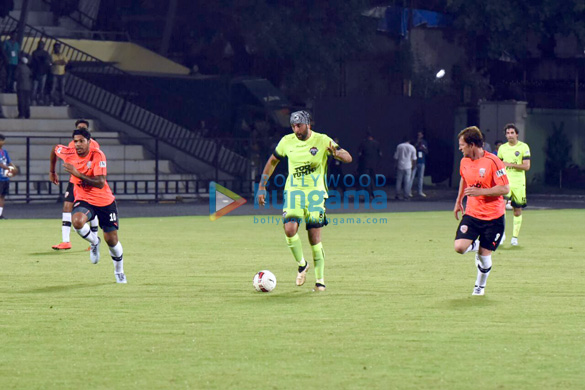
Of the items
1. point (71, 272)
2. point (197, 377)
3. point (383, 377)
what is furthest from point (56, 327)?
point (71, 272)

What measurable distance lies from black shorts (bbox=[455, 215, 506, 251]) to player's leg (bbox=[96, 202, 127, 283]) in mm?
4014

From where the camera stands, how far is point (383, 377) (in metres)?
8.32

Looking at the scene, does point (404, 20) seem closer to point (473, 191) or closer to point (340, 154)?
point (340, 154)

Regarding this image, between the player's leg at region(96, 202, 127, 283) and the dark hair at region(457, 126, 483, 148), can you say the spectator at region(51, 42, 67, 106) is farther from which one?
the dark hair at region(457, 126, 483, 148)

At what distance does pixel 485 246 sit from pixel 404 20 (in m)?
30.0

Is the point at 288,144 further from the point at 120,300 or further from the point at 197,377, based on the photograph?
the point at 197,377

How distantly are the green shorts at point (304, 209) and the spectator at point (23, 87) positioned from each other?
21958 mm

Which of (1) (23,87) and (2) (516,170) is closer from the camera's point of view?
(2) (516,170)

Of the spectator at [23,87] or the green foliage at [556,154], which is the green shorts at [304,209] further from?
the green foliage at [556,154]

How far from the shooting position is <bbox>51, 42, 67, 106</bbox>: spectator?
116 feet

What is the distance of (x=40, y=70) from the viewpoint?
3522 cm

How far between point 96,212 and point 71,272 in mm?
1249

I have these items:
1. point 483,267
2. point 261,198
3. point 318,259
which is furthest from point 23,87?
point 483,267

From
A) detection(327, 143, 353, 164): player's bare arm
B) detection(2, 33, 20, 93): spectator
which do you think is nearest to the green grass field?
detection(327, 143, 353, 164): player's bare arm
